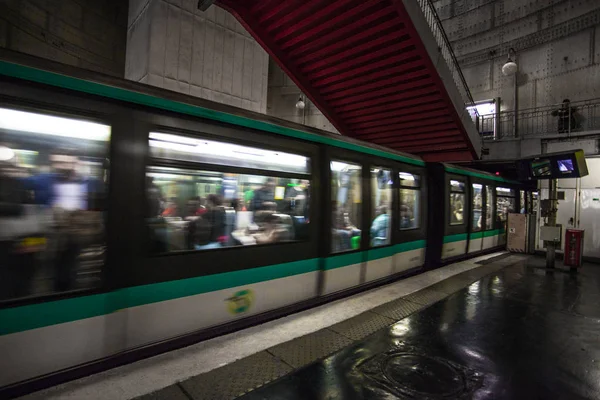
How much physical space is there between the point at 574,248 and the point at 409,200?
16.5ft

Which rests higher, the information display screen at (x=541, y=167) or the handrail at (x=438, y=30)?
the handrail at (x=438, y=30)

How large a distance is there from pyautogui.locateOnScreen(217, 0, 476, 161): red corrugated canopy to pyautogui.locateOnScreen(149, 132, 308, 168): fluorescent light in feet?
10.8

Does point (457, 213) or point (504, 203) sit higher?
point (504, 203)

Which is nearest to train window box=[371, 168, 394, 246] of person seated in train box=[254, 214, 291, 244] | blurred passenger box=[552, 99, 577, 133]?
person seated in train box=[254, 214, 291, 244]

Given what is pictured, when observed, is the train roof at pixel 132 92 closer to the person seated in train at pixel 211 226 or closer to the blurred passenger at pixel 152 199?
the blurred passenger at pixel 152 199

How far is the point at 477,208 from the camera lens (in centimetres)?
973

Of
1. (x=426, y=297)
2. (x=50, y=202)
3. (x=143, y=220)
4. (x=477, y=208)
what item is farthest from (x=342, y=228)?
(x=477, y=208)

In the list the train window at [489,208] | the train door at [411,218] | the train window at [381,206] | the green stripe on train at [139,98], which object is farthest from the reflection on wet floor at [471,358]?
the train window at [489,208]

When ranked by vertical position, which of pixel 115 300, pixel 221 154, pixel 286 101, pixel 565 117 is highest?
pixel 286 101

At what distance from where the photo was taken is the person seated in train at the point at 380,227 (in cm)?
589

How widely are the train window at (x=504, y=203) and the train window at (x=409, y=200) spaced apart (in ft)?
17.9

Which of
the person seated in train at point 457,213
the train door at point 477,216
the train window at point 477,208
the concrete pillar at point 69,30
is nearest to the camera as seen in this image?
the concrete pillar at point 69,30

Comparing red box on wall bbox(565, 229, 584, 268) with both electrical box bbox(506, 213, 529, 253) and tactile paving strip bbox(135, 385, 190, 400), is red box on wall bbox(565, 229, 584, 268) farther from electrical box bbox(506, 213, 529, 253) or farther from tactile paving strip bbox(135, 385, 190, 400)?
tactile paving strip bbox(135, 385, 190, 400)

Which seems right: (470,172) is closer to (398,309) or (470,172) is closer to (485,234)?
(485,234)
